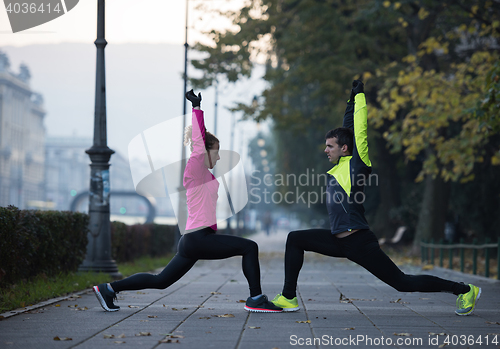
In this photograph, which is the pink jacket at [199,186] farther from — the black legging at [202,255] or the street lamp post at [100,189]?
the street lamp post at [100,189]

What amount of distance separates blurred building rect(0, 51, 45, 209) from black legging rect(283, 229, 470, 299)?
71687 mm

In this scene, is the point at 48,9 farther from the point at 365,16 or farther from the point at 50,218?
the point at 365,16

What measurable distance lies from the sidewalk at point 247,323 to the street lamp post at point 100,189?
2.30 meters

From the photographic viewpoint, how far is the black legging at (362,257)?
595 cm

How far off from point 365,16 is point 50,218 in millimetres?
12555

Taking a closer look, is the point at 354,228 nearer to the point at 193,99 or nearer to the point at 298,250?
the point at 298,250

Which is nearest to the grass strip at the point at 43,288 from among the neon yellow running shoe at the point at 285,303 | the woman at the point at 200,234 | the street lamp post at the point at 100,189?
the street lamp post at the point at 100,189

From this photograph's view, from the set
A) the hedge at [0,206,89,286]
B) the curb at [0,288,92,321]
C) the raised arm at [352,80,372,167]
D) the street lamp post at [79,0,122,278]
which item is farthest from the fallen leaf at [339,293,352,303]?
the street lamp post at [79,0,122,278]

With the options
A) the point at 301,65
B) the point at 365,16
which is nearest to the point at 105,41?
the point at 365,16

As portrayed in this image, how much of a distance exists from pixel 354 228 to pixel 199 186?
154 centimetres

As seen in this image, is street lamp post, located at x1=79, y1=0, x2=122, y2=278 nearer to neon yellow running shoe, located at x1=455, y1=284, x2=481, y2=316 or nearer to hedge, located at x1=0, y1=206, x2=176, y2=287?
hedge, located at x1=0, y1=206, x2=176, y2=287

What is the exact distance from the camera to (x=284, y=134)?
3191cm

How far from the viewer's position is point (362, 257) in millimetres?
5945

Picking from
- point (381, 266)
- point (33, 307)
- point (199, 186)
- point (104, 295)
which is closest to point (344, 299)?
point (381, 266)
